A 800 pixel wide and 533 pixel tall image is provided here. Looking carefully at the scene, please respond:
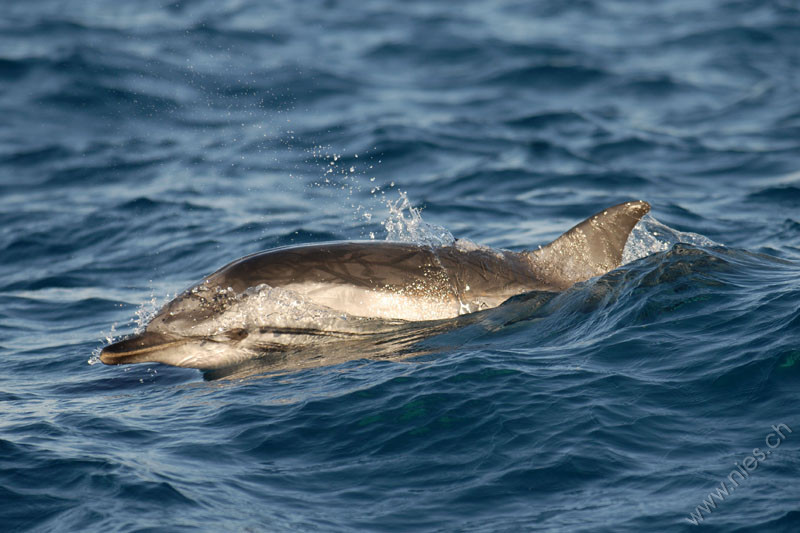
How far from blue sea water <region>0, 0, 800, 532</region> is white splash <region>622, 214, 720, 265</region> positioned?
70 mm

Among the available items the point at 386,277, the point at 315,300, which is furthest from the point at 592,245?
the point at 315,300

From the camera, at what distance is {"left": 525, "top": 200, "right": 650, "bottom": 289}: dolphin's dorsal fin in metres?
9.18

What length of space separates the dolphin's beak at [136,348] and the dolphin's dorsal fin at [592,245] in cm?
366

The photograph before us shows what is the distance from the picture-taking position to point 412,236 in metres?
10.0

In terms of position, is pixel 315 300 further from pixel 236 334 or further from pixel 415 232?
pixel 415 232

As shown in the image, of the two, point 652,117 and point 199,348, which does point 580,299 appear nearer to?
point 199,348

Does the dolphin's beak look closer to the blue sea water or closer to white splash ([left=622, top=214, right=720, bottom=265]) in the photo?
the blue sea water

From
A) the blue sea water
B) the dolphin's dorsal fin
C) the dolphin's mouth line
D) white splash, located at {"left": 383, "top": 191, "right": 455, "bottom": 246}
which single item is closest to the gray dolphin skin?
the dolphin's mouth line

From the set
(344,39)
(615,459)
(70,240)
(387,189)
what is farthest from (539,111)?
(615,459)

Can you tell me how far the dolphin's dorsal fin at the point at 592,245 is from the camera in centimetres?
918

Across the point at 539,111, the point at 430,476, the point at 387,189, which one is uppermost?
the point at 539,111

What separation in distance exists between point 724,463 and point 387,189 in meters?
10.3

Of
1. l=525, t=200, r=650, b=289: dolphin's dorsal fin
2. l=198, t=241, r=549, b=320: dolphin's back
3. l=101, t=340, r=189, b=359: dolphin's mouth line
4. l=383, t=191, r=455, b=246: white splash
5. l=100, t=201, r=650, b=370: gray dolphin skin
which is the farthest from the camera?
l=383, t=191, r=455, b=246: white splash

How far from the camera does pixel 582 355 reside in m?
7.57
